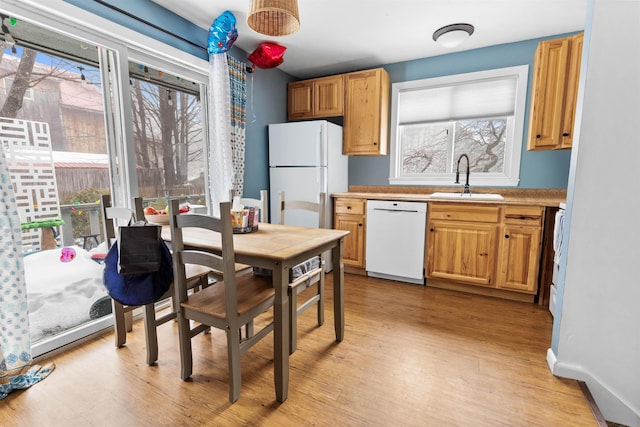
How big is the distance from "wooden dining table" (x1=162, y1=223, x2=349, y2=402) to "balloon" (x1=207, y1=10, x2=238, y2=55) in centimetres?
169

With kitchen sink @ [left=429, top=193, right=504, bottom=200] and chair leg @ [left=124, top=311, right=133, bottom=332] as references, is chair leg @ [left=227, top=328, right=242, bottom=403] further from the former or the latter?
kitchen sink @ [left=429, top=193, right=504, bottom=200]

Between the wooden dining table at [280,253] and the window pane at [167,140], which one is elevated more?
the window pane at [167,140]

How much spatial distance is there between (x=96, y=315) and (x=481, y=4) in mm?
3766

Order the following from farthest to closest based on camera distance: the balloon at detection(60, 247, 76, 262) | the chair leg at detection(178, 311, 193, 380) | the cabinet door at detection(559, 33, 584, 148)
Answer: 1. the cabinet door at detection(559, 33, 584, 148)
2. the balloon at detection(60, 247, 76, 262)
3. the chair leg at detection(178, 311, 193, 380)

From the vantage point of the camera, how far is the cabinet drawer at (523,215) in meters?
2.53

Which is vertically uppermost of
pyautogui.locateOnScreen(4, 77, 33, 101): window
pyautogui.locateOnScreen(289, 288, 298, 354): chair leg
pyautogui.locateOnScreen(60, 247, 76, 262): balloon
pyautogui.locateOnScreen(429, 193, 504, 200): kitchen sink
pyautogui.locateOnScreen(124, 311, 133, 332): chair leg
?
pyautogui.locateOnScreen(4, 77, 33, 101): window

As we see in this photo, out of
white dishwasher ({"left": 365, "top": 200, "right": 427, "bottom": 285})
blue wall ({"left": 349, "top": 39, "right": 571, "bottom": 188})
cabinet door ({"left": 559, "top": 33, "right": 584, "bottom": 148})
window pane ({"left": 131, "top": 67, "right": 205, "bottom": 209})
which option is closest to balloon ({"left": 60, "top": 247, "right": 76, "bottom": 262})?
window pane ({"left": 131, "top": 67, "right": 205, "bottom": 209})

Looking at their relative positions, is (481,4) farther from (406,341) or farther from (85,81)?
(85,81)

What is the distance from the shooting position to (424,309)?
2.55 metres

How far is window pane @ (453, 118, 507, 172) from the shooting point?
317 centimetres

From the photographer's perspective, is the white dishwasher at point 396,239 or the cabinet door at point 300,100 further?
the cabinet door at point 300,100

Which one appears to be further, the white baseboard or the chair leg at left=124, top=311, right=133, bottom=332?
the chair leg at left=124, top=311, right=133, bottom=332

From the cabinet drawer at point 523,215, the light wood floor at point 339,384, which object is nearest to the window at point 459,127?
the cabinet drawer at point 523,215

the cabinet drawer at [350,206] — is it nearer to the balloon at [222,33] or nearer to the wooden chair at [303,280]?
the wooden chair at [303,280]
